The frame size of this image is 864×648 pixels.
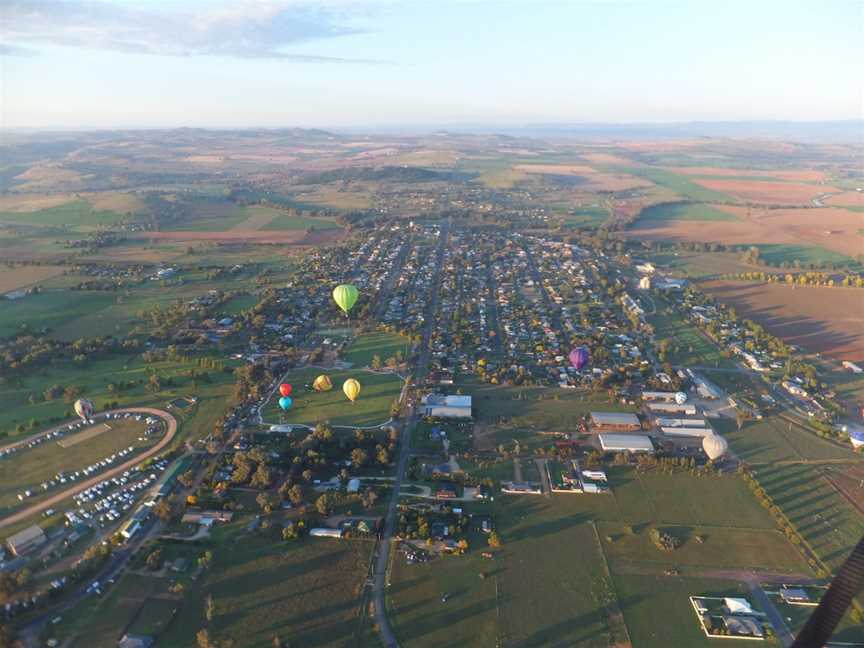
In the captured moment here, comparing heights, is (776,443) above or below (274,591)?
above

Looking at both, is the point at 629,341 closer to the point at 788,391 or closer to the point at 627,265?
the point at 788,391

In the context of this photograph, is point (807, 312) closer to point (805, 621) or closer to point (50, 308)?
point (805, 621)

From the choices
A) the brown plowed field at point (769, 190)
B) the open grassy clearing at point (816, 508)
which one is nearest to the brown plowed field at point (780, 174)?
the brown plowed field at point (769, 190)

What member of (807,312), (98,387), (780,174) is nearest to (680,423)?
(807,312)

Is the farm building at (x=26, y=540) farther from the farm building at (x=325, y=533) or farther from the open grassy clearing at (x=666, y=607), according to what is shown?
the open grassy clearing at (x=666, y=607)

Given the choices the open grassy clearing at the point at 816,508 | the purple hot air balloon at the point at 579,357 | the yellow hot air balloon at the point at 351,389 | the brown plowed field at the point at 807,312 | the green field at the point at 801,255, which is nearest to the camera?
the open grassy clearing at the point at 816,508

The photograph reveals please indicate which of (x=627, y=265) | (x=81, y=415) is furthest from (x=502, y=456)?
(x=627, y=265)
